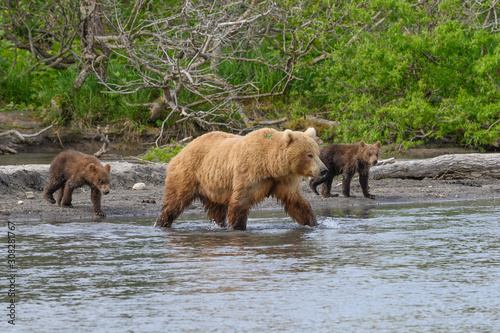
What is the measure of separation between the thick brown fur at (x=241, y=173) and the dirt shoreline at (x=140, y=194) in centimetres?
130

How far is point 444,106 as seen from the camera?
53.6 feet

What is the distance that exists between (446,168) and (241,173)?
6.55m

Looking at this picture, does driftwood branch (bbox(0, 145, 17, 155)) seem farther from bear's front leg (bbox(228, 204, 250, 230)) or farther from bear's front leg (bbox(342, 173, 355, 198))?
bear's front leg (bbox(228, 204, 250, 230))

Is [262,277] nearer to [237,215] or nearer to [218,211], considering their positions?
[237,215]

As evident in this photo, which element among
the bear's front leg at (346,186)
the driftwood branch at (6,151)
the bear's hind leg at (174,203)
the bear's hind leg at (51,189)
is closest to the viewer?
the bear's hind leg at (174,203)

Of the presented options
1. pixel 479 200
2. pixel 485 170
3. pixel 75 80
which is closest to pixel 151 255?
pixel 479 200

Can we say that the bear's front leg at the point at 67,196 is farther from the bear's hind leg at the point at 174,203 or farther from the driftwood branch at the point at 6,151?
the driftwood branch at the point at 6,151

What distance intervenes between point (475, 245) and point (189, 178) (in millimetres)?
3413

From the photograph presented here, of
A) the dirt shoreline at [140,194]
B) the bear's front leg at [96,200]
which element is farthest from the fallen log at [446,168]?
the bear's front leg at [96,200]

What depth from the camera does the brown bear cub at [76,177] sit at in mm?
10086

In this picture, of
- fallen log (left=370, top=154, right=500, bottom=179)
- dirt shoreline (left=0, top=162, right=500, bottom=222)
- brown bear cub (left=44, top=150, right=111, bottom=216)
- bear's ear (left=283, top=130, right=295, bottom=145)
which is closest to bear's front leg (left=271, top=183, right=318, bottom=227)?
bear's ear (left=283, top=130, right=295, bottom=145)

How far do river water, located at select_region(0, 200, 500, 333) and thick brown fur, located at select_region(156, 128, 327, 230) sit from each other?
1.06 feet

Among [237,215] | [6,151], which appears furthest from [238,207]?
[6,151]

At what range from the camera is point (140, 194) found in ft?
39.1
